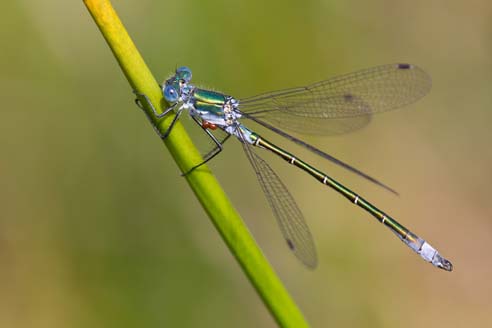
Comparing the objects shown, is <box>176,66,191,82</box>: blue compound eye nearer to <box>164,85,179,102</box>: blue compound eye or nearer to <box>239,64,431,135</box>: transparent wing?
<box>164,85,179,102</box>: blue compound eye

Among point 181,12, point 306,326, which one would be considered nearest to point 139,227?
point 181,12

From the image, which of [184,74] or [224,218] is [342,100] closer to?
[184,74]

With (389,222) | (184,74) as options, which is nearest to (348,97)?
(389,222)

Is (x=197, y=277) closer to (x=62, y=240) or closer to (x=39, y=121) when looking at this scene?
(x=62, y=240)

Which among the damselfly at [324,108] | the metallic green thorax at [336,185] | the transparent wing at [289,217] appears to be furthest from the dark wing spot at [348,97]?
the transparent wing at [289,217]

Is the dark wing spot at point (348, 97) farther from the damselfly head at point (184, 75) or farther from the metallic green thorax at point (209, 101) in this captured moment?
the damselfly head at point (184, 75)

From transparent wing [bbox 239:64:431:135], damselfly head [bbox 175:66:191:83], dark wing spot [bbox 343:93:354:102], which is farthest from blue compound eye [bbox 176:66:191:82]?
dark wing spot [bbox 343:93:354:102]

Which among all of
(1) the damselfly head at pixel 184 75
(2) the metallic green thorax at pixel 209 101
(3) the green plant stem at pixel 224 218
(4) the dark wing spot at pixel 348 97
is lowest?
(3) the green plant stem at pixel 224 218
